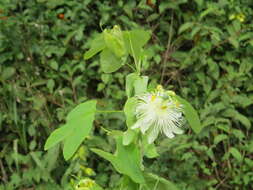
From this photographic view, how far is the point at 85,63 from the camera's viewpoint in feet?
6.72

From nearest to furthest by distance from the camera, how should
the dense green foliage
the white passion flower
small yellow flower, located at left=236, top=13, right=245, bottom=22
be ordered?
the white passion flower < the dense green foliage < small yellow flower, located at left=236, top=13, right=245, bottom=22

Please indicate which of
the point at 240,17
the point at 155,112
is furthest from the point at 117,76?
the point at 155,112

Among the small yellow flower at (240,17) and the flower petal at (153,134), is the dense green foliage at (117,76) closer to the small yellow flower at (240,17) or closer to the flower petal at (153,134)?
the small yellow flower at (240,17)

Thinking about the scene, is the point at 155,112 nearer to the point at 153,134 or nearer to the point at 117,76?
the point at 153,134

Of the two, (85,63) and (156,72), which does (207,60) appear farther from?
(85,63)

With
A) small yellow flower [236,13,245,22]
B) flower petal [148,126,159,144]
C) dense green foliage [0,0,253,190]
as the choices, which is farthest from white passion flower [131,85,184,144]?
small yellow flower [236,13,245,22]

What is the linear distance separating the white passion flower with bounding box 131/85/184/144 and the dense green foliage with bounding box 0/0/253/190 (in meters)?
1.02

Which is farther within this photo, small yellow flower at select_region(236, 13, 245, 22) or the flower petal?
small yellow flower at select_region(236, 13, 245, 22)

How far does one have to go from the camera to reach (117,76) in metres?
1.93

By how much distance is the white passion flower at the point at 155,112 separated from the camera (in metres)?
0.67

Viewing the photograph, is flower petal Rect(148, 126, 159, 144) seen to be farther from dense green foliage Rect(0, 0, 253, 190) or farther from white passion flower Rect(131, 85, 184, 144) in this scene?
dense green foliage Rect(0, 0, 253, 190)

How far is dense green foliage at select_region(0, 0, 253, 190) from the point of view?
1.80 m

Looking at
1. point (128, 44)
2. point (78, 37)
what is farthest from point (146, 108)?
point (78, 37)

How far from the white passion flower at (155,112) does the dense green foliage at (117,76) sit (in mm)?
1018
